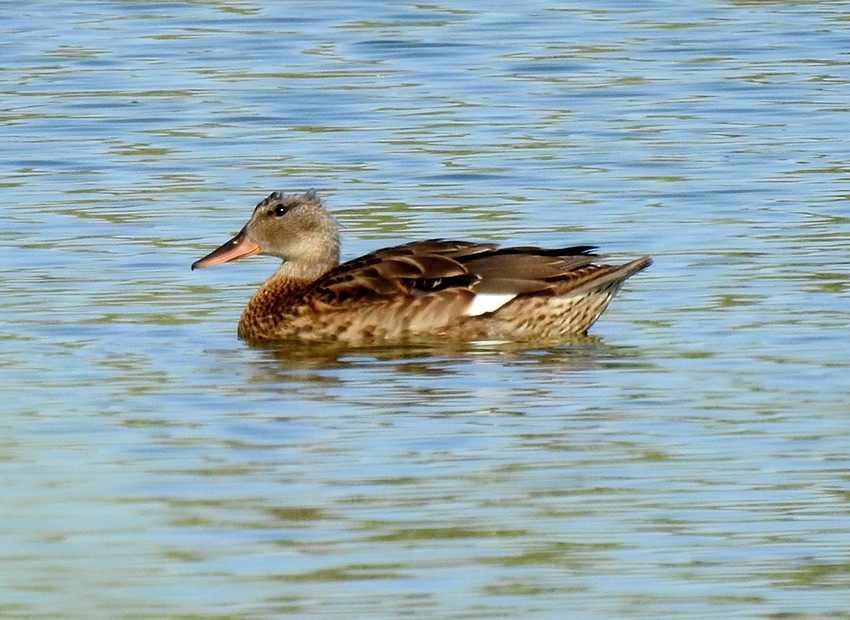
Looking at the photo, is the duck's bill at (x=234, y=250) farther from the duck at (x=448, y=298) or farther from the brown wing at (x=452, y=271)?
the brown wing at (x=452, y=271)

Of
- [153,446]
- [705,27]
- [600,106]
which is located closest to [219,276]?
[153,446]

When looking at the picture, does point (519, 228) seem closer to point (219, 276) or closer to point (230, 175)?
point (219, 276)

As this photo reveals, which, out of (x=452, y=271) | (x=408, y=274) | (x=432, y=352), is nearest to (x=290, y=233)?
(x=408, y=274)

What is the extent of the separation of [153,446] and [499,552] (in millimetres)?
2020

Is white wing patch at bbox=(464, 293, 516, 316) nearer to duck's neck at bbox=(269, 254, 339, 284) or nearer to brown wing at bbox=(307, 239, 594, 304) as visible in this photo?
brown wing at bbox=(307, 239, 594, 304)

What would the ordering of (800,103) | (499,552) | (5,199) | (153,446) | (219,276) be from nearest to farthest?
(499,552)
(153,446)
(219,276)
(5,199)
(800,103)

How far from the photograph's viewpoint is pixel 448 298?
1172 cm

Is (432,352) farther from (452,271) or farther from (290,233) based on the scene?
(290,233)

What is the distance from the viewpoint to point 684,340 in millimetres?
11180

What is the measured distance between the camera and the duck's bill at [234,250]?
12523 mm

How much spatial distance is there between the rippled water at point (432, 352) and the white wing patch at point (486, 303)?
9.1 inches

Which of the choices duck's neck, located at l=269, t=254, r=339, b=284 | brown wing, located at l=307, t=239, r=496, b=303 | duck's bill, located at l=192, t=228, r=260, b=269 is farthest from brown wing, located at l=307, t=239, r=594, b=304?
duck's bill, located at l=192, t=228, r=260, b=269

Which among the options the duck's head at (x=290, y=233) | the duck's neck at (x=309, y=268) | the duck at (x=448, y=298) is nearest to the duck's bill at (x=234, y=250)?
the duck's head at (x=290, y=233)

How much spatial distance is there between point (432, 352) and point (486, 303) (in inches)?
18.0
